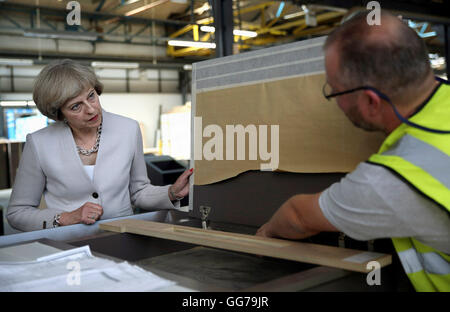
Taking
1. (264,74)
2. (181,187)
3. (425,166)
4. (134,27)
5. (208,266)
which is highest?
(134,27)

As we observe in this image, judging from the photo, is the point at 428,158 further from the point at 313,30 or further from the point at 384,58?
the point at 313,30

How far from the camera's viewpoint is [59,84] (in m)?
1.70

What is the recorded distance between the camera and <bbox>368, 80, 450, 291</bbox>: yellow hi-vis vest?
733 millimetres

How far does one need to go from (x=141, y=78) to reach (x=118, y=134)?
43.9 feet

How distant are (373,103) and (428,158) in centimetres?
14

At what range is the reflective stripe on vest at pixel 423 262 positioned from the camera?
31.8 inches

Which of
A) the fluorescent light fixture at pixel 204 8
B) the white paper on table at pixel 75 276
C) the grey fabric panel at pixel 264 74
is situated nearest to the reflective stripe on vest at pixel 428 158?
the grey fabric panel at pixel 264 74

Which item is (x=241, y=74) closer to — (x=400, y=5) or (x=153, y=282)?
(x=153, y=282)

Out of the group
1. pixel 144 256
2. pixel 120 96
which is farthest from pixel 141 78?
pixel 144 256

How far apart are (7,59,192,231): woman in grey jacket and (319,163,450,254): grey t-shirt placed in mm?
931

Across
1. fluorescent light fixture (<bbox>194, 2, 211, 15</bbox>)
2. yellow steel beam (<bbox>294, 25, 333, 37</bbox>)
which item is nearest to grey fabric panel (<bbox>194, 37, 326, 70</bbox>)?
fluorescent light fixture (<bbox>194, 2, 211, 15</bbox>)
